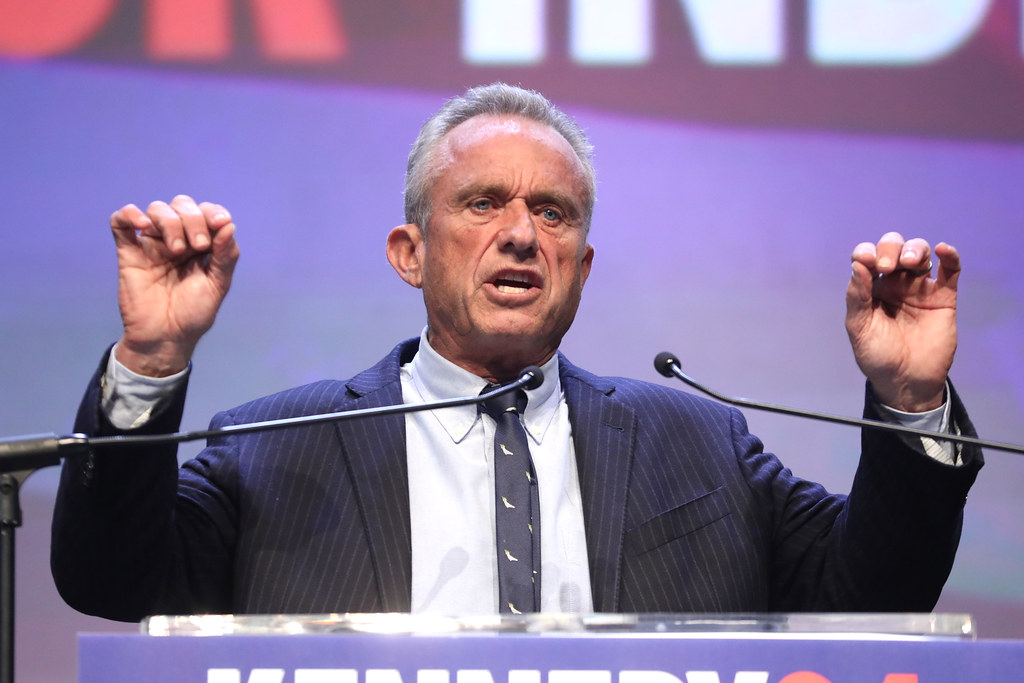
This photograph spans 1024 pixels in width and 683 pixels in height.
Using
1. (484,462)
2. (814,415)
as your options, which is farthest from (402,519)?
(814,415)

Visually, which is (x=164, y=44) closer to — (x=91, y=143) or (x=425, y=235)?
(x=91, y=143)

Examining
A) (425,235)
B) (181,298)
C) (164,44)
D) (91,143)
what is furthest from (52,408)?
(181,298)

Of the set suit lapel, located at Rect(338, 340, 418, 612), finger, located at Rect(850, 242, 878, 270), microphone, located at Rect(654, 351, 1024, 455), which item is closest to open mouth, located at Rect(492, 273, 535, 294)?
suit lapel, located at Rect(338, 340, 418, 612)

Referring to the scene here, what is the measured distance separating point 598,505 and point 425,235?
0.58 meters

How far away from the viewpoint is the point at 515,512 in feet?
6.00

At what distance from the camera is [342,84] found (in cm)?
267

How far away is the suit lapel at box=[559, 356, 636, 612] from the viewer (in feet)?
5.93

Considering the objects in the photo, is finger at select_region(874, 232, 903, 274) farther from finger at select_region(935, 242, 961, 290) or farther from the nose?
the nose

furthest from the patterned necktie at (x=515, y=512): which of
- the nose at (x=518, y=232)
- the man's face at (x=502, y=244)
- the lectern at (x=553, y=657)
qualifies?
the lectern at (x=553, y=657)

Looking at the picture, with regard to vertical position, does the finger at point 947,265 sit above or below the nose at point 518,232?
below

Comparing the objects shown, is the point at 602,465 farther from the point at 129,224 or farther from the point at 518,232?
the point at 129,224

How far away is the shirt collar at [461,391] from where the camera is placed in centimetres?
198

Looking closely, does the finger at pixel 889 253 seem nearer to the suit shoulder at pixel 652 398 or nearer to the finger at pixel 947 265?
the finger at pixel 947 265

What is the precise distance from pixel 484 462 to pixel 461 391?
0.17 metres
